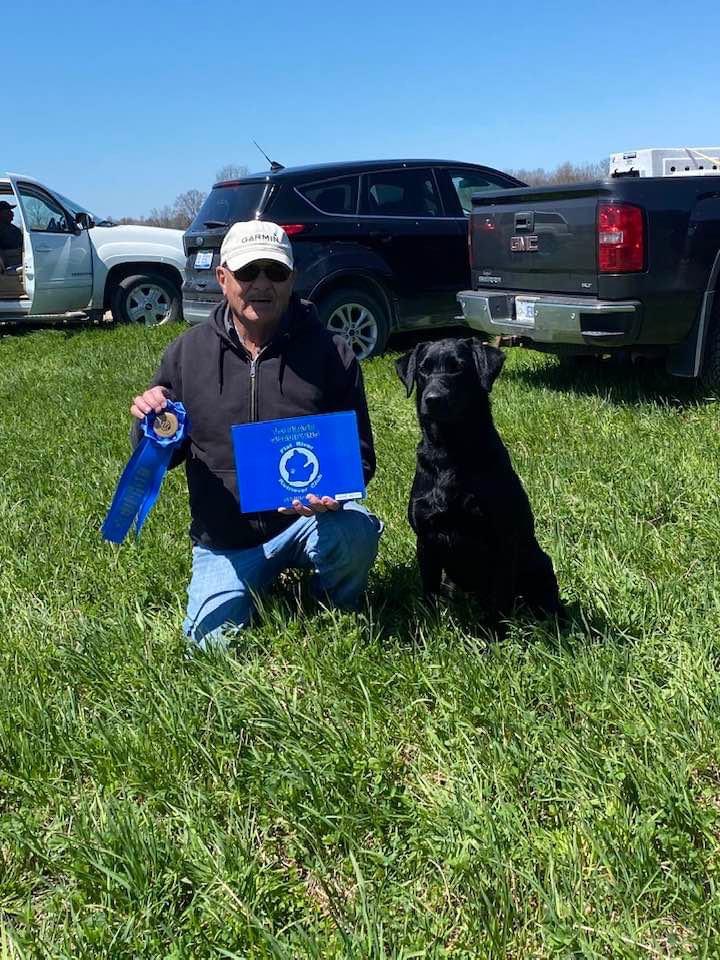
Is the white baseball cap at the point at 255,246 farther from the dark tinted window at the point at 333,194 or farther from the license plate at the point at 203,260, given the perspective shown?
the license plate at the point at 203,260

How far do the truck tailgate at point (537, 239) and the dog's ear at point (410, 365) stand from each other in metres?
3.17

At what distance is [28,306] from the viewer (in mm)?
11688

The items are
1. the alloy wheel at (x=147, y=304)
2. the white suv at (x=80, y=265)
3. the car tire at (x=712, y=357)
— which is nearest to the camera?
the car tire at (x=712, y=357)

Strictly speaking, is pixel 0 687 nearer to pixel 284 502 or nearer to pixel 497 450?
pixel 284 502

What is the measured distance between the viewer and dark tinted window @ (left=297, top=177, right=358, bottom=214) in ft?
27.8

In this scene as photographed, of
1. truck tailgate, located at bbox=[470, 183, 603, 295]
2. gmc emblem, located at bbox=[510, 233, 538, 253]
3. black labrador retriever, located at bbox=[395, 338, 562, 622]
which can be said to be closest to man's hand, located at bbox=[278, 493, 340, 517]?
black labrador retriever, located at bbox=[395, 338, 562, 622]

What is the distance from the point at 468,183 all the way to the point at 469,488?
23.3 feet

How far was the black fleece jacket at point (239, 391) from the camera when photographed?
319 centimetres

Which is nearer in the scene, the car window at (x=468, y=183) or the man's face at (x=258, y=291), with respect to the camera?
the man's face at (x=258, y=291)

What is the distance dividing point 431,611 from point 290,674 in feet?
2.07

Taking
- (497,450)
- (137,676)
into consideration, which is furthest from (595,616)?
(137,676)

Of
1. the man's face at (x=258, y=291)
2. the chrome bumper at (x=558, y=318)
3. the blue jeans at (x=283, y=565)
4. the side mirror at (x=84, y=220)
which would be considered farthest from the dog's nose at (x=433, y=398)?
the side mirror at (x=84, y=220)

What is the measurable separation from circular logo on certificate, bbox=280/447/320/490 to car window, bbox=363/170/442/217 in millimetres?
6279

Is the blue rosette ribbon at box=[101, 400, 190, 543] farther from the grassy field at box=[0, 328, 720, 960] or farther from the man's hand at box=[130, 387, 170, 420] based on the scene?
the grassy field at box=[0, 328, 720, 960]
